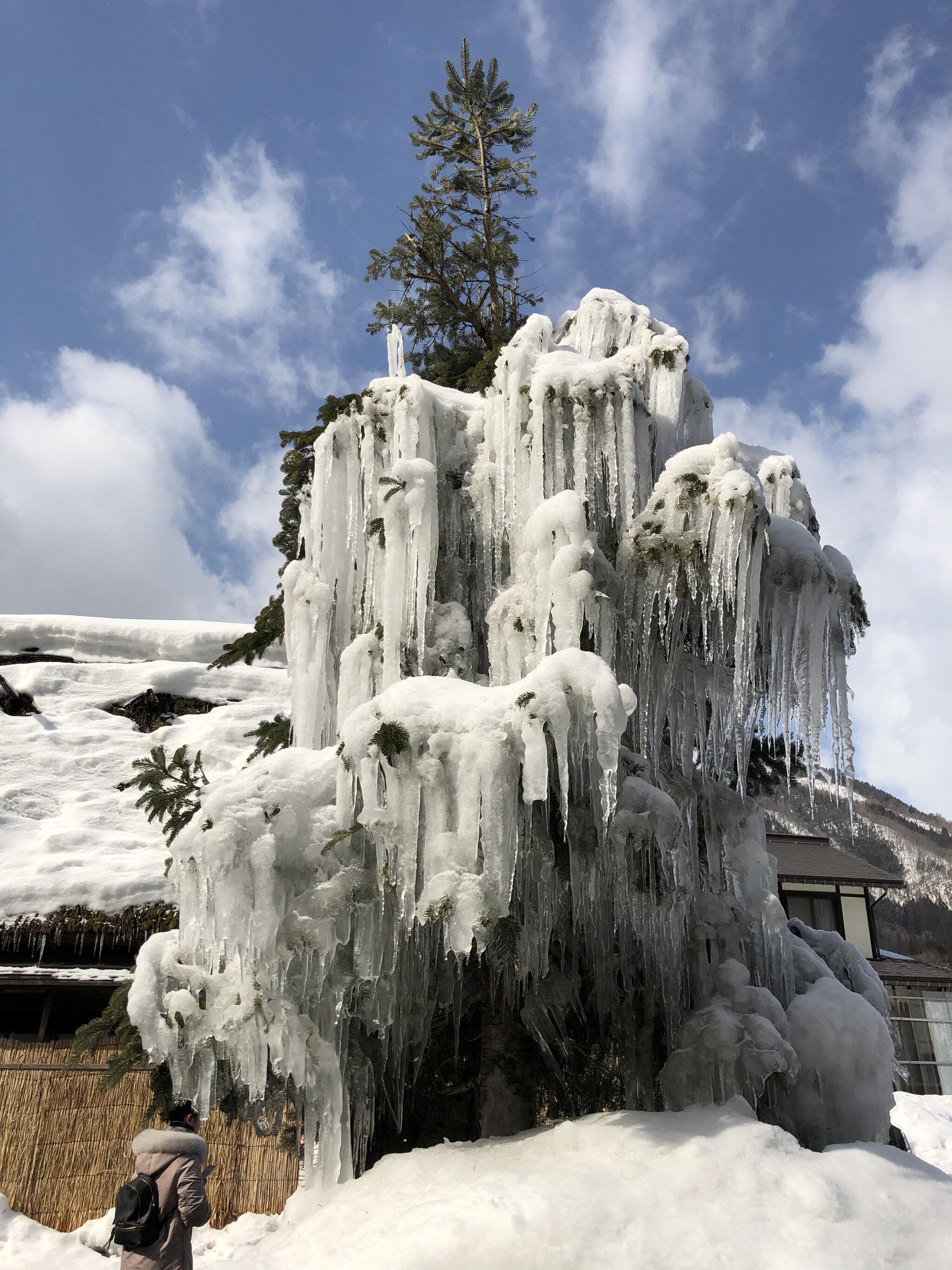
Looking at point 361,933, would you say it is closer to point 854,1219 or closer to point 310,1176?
point 310,1176

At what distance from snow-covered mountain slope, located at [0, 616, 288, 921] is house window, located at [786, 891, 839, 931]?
12.2m

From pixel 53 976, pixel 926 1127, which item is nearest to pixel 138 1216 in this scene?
pixel 53 976

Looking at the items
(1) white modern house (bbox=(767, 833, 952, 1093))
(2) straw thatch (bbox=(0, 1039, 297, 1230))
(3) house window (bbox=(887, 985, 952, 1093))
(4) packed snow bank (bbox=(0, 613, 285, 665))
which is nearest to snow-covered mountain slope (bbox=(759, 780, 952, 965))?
(1) white modern house (bbox=(767, 833, 952, 1093))

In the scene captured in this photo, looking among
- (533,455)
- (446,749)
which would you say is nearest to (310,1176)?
(446,749)

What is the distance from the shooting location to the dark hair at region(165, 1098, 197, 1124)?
4438 millimetres

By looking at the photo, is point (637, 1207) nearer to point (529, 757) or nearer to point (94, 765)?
point (529, 757)

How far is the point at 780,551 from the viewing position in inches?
212

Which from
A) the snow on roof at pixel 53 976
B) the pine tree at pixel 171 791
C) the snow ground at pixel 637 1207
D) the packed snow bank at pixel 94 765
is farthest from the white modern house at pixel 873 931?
the pine tree at pixel 171 791

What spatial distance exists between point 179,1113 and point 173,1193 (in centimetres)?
36

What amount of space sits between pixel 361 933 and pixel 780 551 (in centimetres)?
344

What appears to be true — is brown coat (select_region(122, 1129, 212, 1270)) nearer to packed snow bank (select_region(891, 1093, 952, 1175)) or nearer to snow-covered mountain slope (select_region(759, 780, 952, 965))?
snow-covered mountain slope (select_region(759, 780, 952, 965))

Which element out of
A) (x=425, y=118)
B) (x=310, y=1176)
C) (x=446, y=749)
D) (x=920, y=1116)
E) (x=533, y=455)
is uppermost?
(x=425, y=118)

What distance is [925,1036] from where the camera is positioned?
16.1 m

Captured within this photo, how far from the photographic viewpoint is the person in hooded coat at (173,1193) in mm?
4141
